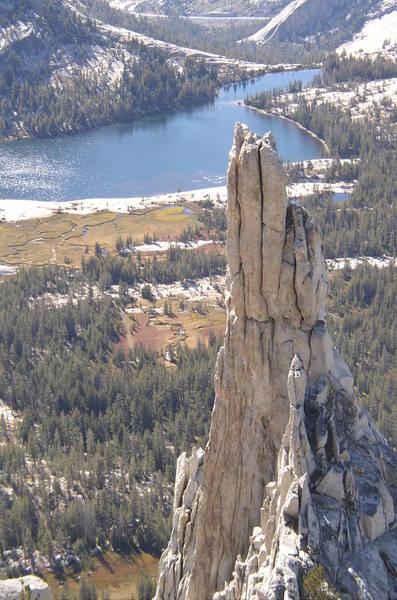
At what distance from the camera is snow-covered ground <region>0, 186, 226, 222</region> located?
16912 centimetres

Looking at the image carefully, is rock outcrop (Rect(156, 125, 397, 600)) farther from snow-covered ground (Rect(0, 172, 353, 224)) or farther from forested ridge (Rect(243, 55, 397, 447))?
snow-covered ground (Rect(0, 172, 353, 224))

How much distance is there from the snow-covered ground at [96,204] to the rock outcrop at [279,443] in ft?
471

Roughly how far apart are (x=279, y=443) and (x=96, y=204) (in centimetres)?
15275

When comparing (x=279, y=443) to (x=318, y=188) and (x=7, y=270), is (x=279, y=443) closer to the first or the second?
(x=7, y=270)

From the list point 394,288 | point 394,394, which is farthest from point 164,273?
point 394,394

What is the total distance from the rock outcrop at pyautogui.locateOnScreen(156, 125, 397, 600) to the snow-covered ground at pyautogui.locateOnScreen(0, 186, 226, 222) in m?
143

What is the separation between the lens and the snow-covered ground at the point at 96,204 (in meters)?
169

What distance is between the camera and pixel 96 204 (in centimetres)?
17538

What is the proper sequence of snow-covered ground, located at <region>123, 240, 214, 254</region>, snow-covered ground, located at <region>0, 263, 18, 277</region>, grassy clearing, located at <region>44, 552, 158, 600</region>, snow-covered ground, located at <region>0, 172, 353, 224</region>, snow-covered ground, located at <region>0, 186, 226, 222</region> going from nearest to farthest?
grassy clearing, located at <region>44, 552, 158, 600</region> < snow-covered ground, located at <region>0, 263, 18, 277</region> < snow-covered ground, located at <region>123, 240, 214, 254</region> < snow-covered ground, located at <region>0, 186, 226, 222</region> < snow-covered ground, located at <region>0, 172, 353, 224</region>

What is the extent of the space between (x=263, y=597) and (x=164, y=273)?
116 m

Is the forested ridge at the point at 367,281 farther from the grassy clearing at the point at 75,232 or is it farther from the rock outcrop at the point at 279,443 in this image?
the rock outcrop at the point at 279,443

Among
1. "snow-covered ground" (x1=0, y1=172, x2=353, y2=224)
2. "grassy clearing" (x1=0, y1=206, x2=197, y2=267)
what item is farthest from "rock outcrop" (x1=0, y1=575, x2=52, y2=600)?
"snow-covered ground" (x1=0, y1=172, x2=353, y2=224)

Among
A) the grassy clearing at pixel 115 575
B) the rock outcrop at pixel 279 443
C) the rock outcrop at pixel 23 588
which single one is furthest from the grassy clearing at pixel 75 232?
the rock outcrop at pixel 279 443

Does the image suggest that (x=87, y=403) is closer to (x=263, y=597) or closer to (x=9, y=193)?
(x=263, y=597)
